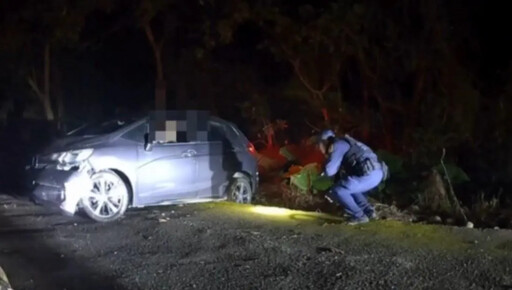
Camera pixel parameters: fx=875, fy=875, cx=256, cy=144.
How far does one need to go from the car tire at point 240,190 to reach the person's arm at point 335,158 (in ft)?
10.3

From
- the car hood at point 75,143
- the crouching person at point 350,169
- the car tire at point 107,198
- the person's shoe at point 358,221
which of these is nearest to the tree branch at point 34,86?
the car hood at point 75,143

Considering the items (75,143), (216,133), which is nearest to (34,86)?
(216,133)

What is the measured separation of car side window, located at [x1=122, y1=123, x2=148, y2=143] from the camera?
13.0m

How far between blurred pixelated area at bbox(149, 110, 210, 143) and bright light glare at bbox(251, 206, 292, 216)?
1.43 m

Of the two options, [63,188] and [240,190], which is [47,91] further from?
[63,188]

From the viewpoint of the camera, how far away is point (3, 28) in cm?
2425

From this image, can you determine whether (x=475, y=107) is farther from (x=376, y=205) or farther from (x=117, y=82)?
(x=117, y=82)

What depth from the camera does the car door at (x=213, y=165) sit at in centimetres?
1384

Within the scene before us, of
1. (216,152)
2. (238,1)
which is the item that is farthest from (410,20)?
(216,152)

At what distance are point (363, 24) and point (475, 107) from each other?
273 centimetres

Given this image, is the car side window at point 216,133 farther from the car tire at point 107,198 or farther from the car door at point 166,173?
the car tire at point 107,198

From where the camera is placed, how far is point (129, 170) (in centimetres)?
1286

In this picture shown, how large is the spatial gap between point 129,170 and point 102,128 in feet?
3.39

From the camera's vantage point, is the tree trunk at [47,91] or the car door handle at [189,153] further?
the tree trunk at [47,91]
